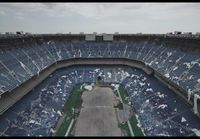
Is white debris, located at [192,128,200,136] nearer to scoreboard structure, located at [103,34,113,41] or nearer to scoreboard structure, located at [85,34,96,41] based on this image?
scoreboard structure, located at [103,34,113,41]

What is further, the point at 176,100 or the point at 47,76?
the point at 47,76

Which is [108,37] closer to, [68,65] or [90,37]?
[90,37]

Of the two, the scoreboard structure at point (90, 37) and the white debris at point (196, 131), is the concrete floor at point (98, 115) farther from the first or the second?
the scoreboard structure at point (90, 37)

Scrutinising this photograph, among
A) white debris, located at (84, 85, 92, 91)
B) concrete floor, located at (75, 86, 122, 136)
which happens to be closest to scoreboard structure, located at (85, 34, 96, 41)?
white debris, located at (84, 85, 92, 91)

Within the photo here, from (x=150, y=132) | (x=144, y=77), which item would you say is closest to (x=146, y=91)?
(x=144, y=77)

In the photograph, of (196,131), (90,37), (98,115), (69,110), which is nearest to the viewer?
(196,131)

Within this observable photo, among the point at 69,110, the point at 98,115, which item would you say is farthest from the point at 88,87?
the point at 98,115

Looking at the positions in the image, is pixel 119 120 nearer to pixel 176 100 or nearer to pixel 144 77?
pixel 176 100

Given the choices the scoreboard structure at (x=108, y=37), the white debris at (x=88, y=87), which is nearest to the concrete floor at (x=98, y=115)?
the white debris at (x=88, y=87)
